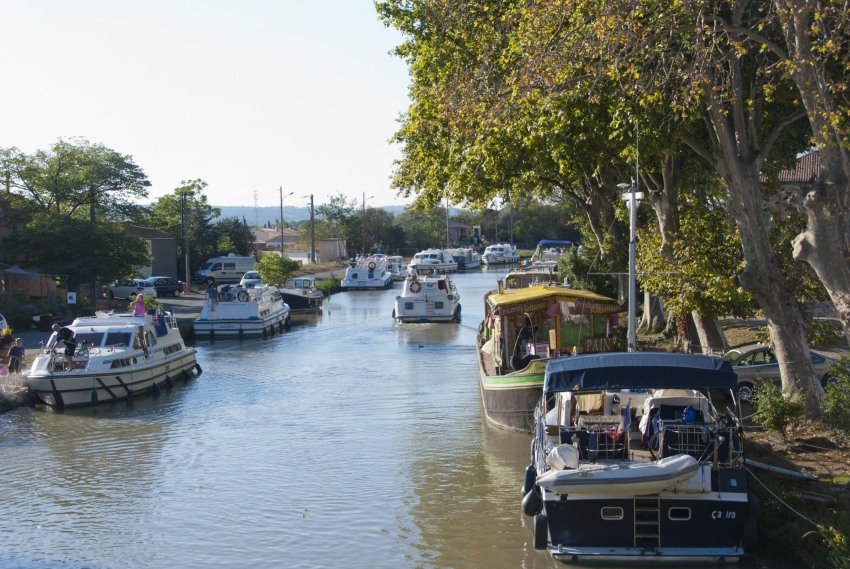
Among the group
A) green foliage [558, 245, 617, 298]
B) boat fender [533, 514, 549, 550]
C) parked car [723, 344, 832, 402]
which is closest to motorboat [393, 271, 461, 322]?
green foliage [558, 245, 617, 298]

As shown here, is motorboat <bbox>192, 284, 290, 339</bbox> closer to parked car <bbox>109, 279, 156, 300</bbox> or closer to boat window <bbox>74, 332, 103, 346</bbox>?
parked car <bbox>109, 279, 156, 300</bbox>

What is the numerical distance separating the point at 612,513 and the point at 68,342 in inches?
718

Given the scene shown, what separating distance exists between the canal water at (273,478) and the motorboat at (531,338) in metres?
0.66

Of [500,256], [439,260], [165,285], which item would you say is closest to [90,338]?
[165,285]

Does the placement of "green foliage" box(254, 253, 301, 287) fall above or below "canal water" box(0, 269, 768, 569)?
above

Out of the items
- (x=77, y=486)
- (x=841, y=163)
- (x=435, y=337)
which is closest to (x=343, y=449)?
(x=77, y=486)

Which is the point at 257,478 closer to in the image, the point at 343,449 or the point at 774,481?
the point at 343,449

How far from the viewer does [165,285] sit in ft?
193

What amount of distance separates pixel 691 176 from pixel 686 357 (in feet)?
46.9

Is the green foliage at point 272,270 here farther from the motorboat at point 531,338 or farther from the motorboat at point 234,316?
the motorboat at point 531,338

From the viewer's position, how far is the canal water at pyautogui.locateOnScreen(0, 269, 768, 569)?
14664 millimetres

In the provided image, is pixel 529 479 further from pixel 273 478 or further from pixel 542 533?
pixel 273 478

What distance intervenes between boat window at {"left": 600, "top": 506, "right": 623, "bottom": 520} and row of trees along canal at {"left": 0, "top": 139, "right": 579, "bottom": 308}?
21.2 meters

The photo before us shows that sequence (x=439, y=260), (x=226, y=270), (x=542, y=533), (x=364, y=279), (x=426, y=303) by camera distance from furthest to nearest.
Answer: (x=439, y=260), (x=364, y=279), (x=226, y=270), (x=426, y=303), (x=542, y=533)
